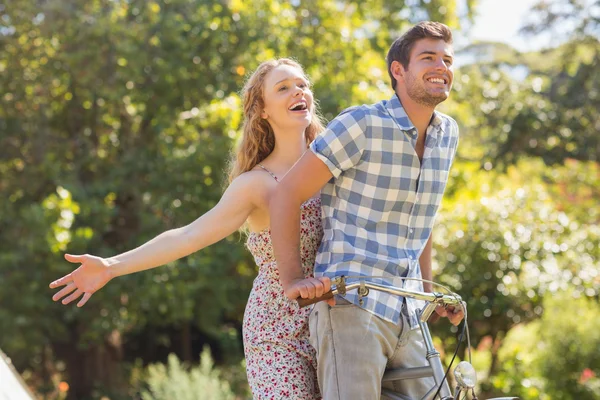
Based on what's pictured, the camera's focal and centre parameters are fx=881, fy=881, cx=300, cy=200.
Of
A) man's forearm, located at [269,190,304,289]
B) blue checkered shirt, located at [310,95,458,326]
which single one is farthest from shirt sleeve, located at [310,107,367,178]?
man's forearm, located at [269,190,304,289]

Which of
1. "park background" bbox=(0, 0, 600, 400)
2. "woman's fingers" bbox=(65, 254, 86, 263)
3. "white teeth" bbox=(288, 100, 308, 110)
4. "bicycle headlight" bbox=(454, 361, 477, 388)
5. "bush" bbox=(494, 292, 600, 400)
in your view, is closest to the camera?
"bicycle headlight" bbox=(454, 361, 477, 388)

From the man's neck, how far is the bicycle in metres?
0.55

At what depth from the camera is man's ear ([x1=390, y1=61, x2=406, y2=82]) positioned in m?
2.90

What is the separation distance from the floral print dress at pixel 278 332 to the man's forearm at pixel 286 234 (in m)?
0.27

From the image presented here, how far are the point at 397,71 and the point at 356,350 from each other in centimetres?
92

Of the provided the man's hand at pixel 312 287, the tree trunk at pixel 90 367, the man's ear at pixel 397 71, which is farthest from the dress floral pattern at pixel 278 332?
the tree trunk at pixel 90 367

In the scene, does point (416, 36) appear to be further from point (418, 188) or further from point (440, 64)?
point (418, 188)

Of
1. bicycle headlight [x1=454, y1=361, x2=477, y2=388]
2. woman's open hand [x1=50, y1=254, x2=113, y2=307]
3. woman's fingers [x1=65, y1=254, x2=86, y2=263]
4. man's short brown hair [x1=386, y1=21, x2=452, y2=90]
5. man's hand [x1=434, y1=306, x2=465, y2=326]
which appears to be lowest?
bicycle headlight [x1=454, y1=361, x2=477, y2=388]

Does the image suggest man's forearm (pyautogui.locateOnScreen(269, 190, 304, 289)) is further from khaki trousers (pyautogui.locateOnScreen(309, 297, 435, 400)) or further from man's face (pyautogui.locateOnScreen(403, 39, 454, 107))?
man's face (pyautogui.locateOnScreen(403, 39, 454, 107))

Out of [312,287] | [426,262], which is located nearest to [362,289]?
[312,287]

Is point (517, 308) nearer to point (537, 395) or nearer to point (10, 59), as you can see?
point (537, 395)

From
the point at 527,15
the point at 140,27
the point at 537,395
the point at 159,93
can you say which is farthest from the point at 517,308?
the point at 527,15

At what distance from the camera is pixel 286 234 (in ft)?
8.95

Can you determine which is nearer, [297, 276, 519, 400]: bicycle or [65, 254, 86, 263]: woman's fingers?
[297, 276, 519, 400]: bicycle
